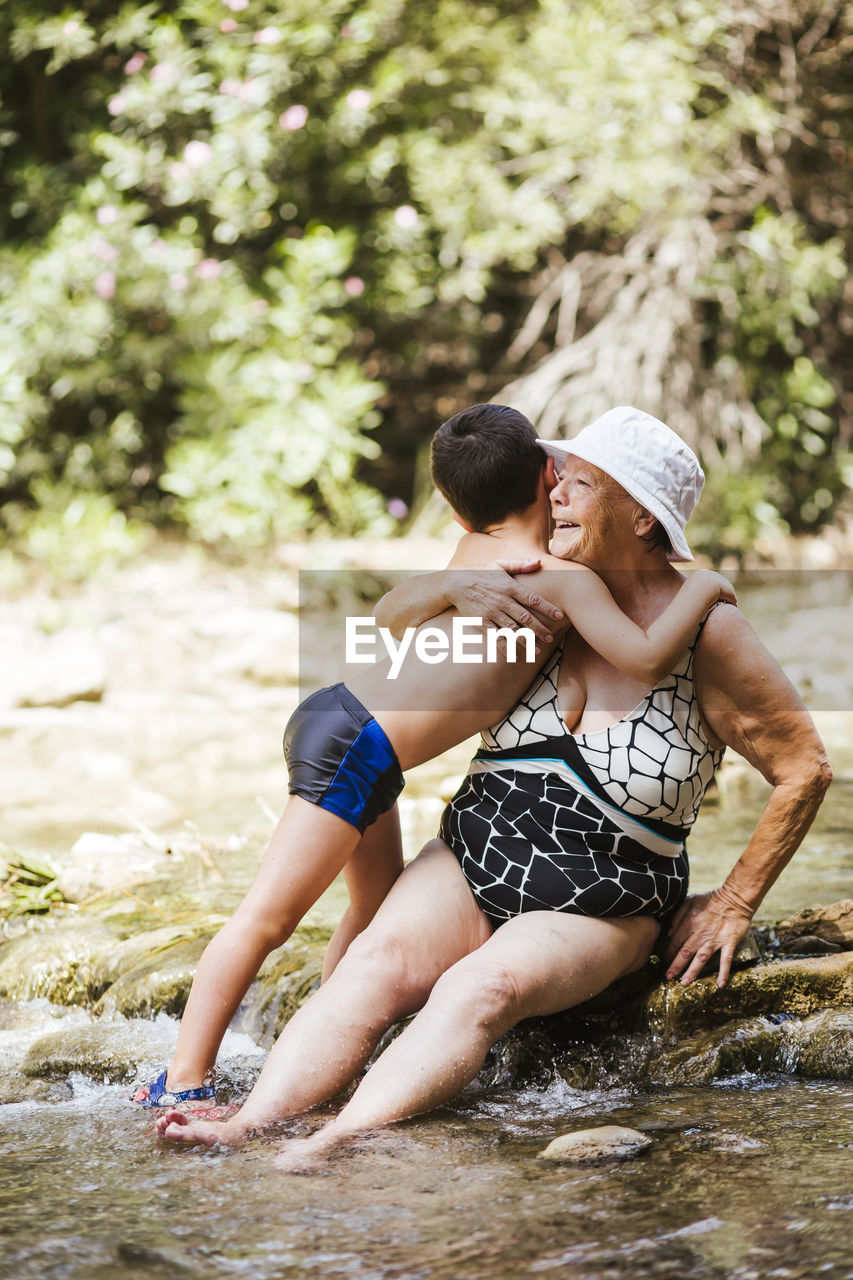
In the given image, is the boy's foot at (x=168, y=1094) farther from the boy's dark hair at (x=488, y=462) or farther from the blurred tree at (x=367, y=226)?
the blurred tree at (x=367, y=226)

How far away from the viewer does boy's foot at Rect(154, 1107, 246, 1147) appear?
1.89 m

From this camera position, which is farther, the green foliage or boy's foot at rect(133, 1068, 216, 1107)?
the green foliage

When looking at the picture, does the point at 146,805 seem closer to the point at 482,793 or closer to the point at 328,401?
the point at 482,793

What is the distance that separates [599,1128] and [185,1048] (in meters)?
0.73

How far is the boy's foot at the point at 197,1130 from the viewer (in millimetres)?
1894

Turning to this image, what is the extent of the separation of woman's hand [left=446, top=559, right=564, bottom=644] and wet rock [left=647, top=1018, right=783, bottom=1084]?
0.81m

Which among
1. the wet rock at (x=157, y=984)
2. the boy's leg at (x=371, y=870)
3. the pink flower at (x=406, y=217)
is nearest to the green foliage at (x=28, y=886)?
the wet rock at (x=157, y=984)

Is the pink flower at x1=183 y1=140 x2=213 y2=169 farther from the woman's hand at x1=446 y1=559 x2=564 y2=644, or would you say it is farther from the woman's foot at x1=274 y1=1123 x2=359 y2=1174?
the woman's foot at x1=274 y1=1123 x2=359 y2=1174

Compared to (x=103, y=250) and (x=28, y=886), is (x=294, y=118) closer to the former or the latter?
(x=103, y=250)

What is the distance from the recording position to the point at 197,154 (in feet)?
27.0

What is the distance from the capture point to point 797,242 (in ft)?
27.5

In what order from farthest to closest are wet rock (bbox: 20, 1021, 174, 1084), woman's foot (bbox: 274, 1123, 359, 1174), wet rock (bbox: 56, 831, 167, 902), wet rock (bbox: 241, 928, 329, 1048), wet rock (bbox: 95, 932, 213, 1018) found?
wet rock (bbox: 56, 831, 167, 902) → wet rock (bbox: 95, 932, 213, 1018) → wet rock (bbox: 241, 928, 329, 1048) → wet rock (bbox: 20, 1021, 174, 1084) → woman's foot (bbox: 274, 1123, 359, 1174)

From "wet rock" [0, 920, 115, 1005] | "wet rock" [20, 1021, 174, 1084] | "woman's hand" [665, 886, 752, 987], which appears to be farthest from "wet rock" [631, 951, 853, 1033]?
"wet rock" [0, 920, 115, 1005]

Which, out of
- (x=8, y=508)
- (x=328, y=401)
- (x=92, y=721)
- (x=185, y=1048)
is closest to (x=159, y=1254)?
(x=185, y=1048)
